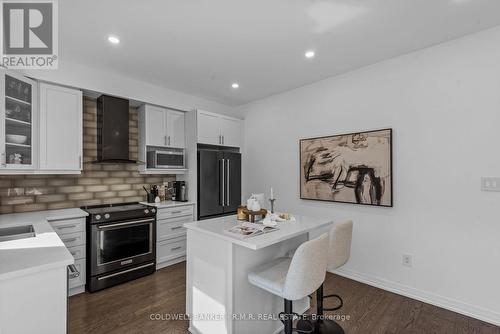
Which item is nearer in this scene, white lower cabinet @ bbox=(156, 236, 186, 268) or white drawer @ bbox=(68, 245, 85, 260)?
white drawer @ bbox=(68, 245, 85, 260)

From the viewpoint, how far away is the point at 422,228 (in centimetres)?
261

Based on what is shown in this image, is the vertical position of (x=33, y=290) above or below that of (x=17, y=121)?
below

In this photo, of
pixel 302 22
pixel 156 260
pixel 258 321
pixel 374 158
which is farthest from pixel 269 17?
pixel 156 260

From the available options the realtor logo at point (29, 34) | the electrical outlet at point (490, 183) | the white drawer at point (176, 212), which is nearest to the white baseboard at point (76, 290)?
the white drawer at point (176, 212)

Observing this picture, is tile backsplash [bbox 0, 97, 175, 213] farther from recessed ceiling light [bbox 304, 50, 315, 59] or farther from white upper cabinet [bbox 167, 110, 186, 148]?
recessed ceiling light [bbox 304, 50, 315, 59]

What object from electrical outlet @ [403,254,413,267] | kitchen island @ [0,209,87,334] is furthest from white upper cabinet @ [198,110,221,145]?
electrical outlet @ [403,254,413,267]

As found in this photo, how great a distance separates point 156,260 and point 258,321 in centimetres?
201

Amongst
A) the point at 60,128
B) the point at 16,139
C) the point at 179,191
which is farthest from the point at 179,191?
the point at 16,139

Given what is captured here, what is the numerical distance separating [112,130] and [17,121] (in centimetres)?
94

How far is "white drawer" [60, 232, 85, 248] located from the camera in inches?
105

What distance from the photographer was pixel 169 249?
11.7 ft

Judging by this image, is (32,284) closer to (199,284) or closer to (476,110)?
(199,284)

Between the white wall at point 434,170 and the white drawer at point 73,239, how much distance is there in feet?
9.98

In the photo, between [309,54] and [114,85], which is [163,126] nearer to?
[114,85]
